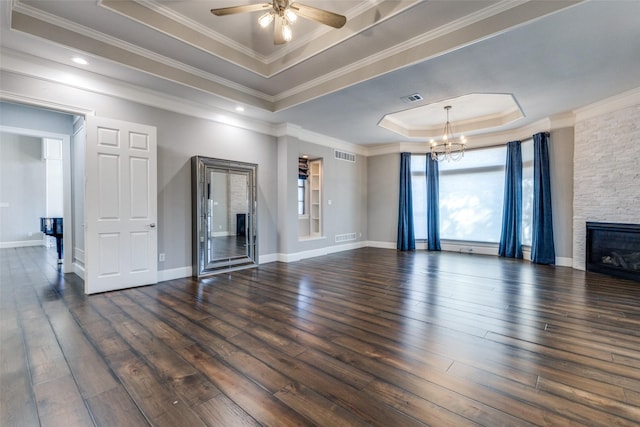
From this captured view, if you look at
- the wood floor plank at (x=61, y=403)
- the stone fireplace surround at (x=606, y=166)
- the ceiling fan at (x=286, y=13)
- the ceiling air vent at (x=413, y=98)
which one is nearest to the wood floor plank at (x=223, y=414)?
the wood floor plank at (x=61, y=403)

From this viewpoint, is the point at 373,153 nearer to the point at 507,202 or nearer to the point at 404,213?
the point at 404,213

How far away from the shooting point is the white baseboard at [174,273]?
439 centimetres

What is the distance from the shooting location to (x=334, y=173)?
7406mm

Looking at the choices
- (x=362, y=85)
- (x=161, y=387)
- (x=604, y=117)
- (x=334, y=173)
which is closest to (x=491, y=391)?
(x=161, y=387)

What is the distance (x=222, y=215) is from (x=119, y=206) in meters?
1.52

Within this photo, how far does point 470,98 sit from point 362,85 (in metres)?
2.57

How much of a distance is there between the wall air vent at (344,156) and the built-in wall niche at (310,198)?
61cm

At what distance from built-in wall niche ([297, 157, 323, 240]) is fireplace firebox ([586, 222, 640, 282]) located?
533cm

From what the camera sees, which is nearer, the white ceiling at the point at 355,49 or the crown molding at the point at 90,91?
the white ceiling at the point at 355,49

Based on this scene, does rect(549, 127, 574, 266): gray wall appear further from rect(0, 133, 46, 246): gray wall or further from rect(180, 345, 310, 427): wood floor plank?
rect(0, 133, 46, 246): gray wall

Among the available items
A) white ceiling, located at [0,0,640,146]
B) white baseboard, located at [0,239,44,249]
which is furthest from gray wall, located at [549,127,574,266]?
white baseboard, located at [0,239,44,249]

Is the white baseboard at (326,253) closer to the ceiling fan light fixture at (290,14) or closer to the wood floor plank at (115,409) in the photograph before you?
the wood floor plank at (115,409)

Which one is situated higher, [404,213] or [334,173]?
[334,173]

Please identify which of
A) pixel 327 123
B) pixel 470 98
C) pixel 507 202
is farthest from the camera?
pixel 507 202
